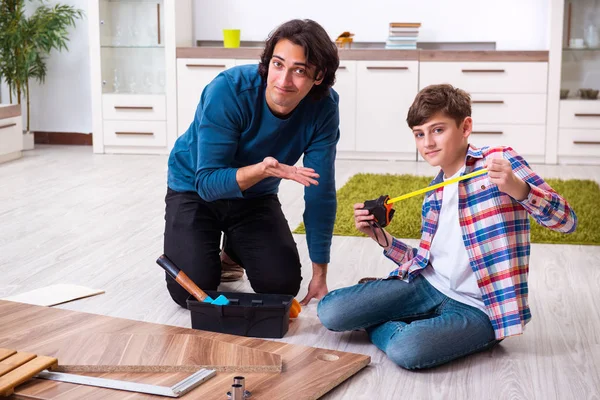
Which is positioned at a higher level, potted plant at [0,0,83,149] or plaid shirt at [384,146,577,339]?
potted plant at [0,0,83,149]

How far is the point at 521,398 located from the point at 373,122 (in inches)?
169

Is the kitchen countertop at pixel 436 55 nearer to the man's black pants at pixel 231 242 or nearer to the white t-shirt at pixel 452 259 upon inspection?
the man's black pants at pixel 231 242

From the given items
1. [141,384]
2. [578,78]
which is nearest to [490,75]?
[578,78]

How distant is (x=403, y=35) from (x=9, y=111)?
292cm

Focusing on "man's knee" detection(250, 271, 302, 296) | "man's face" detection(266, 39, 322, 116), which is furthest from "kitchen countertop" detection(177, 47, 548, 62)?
"man's face" detection(266, 39, 322, 116)

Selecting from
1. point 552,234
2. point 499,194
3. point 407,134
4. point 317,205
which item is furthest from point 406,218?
point 407,134

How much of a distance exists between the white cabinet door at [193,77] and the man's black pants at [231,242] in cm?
354

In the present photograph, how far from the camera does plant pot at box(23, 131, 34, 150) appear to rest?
6645 mm

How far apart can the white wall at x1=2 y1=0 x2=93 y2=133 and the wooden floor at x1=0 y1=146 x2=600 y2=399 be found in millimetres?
1519

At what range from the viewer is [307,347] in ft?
7.41

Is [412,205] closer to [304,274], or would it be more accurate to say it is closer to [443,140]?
[304,274]

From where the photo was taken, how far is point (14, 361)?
76.7 inches

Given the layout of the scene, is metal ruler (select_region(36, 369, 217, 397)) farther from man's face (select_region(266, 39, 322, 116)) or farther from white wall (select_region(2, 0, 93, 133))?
white wall (select_region(2, 0, 93, 133))

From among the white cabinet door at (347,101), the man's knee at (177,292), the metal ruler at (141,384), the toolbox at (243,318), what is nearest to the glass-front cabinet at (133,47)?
the white cabinet door at (347,101)
